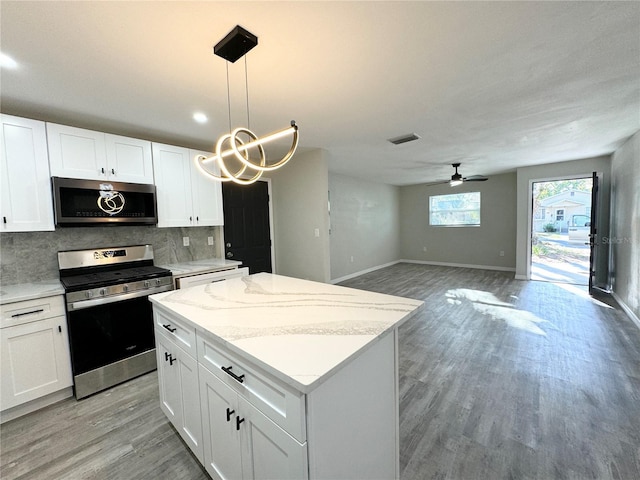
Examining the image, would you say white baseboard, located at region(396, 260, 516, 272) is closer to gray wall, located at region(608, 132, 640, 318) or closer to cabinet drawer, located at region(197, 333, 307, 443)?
gray wall, located at region(608, 132, 640, 318)

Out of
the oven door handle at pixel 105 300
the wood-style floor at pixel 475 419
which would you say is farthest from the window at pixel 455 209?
the oven door handle at pixel 105 300

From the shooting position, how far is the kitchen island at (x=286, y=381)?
36.2 inches

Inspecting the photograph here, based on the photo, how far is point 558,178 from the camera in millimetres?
5043

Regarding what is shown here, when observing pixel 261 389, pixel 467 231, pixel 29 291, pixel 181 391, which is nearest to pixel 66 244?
pixel 29 291

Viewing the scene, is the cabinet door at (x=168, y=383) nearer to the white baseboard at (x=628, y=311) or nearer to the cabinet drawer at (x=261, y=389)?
the cabinet drawer at (x=261, y=389)

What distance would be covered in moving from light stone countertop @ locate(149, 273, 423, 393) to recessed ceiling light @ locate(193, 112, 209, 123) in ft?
5.33

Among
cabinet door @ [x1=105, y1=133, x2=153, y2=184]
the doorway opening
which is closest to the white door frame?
the doorway opening

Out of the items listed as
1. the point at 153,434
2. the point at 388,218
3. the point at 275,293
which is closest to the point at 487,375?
the point at 275,293

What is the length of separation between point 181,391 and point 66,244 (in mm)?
2065

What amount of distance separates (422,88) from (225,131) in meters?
2.05

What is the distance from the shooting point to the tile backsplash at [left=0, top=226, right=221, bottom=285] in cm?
233

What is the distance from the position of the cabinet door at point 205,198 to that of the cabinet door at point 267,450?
2634 millimetres

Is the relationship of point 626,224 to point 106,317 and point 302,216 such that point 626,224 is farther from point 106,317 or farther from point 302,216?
point 106,317

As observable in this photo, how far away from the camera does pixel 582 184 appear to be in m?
5.90
